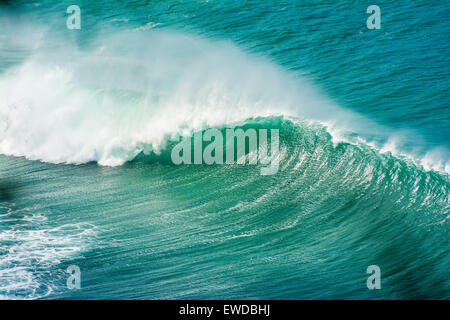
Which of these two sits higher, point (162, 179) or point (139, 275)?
point (162, 179)

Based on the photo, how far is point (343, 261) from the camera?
11641 mm

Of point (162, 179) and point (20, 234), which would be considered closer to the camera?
point (20, 234)

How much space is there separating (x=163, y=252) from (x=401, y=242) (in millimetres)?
4923

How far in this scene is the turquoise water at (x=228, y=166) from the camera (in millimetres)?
11523

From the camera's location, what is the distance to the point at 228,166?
15.7 meters

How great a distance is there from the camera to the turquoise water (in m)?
11.5

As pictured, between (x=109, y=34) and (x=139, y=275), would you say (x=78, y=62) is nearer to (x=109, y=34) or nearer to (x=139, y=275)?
(x=109, y=34)

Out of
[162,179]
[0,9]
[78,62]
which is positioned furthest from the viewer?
[0,9]

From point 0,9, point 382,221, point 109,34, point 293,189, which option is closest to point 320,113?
point 293,189
